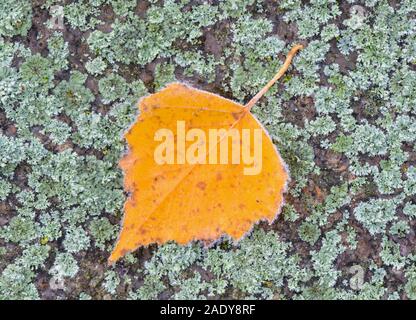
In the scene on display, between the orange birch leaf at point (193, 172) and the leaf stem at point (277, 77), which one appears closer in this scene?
the orange birch leaf at point (193, 172)

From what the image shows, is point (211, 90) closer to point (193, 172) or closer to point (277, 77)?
point (277, 77)

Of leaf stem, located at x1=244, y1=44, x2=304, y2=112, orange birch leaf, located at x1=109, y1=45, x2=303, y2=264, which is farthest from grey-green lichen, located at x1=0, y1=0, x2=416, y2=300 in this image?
orange birch leaf, located at x1=109, y1=45, x2=303, y2=264

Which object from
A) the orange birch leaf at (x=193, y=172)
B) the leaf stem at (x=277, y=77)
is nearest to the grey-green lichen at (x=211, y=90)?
the leaf stem at (x=277, y=77)

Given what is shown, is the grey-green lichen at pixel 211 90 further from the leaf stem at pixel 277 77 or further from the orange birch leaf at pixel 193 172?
the orange birch leaf at pixel 193 172

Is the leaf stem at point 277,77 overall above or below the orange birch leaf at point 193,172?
above

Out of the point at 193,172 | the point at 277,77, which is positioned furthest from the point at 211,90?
the point at 193,172
